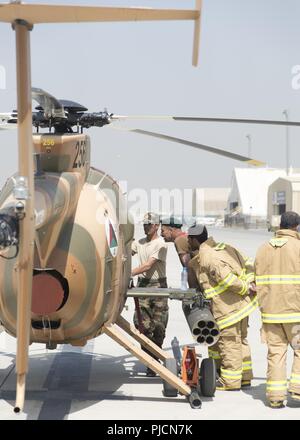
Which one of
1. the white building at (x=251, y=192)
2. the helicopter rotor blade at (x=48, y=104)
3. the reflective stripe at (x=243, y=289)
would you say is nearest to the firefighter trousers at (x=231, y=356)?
the reflective stripe at (x=243, y=289)

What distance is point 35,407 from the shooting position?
628 centimetres

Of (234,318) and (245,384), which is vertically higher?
(234,318)

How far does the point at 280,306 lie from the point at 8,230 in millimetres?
2882

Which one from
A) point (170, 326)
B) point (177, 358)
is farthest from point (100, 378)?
point (170, 326)

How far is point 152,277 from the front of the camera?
823 centimetres

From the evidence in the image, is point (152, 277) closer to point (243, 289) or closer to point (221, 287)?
point (221, 287)

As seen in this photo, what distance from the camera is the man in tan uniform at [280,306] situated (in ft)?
20.5

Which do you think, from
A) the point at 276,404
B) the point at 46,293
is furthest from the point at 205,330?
the point at 46,293

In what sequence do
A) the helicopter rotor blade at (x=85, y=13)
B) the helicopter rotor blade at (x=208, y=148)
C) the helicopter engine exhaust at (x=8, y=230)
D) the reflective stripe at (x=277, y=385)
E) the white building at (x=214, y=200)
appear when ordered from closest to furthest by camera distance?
the helicopter rotor blade at (x=85, y=13)
the helicopter engine exhaust at (x=8, y=230)
the helicopter rotor blade at (x=208, y=148)
the reflective stripe at (x=277, y=385)
the white building at (x=214, y=200)

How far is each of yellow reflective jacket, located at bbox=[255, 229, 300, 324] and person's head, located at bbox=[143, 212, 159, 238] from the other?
1.92 meters

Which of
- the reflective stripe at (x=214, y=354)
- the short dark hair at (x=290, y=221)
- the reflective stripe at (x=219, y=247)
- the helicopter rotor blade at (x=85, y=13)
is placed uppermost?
the helicopter rotor blade at (x=85, y=13)

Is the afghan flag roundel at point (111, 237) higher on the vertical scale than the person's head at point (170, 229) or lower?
higher

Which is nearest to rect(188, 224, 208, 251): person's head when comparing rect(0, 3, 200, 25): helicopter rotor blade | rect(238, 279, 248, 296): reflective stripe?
rect(238, 279, 248, 296): reflective stripe

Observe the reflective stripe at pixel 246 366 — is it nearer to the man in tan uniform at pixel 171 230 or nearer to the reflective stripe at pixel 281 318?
the reflective stripe at pixel 281 318
